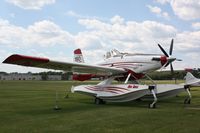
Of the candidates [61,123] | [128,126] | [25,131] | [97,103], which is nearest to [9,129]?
[25,131]

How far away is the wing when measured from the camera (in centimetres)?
1101

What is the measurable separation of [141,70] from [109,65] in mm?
2258

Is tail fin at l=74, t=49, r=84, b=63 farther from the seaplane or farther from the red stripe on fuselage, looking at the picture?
the red stripe on fuselage

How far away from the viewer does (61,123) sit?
820cm

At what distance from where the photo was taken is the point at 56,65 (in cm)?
1434

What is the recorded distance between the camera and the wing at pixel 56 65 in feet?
36.1

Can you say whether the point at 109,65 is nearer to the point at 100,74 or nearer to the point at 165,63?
the point at 100,74

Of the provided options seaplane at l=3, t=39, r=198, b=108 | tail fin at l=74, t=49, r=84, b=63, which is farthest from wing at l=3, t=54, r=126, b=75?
tail fin at l=74, t=49, r=84, b=63

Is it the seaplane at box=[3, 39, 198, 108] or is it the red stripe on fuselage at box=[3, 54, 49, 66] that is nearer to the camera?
the red stripe on fuselage at box=[3, 54, 49, 66]

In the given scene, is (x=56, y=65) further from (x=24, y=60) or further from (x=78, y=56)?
(x=78, y=56)

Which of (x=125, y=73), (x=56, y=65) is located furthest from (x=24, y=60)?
(x=125, y=73)

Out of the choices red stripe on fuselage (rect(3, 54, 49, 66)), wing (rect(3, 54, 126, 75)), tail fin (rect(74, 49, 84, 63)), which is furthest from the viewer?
tail fin (rect(74, 49, 84, 63))

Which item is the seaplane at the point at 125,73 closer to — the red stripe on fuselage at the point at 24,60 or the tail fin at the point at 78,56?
the red stripe on fuselage at the point at 24,60

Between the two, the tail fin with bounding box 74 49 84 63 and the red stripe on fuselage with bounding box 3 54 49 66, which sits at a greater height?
the tail fin with bounding box 74 49 84 63
